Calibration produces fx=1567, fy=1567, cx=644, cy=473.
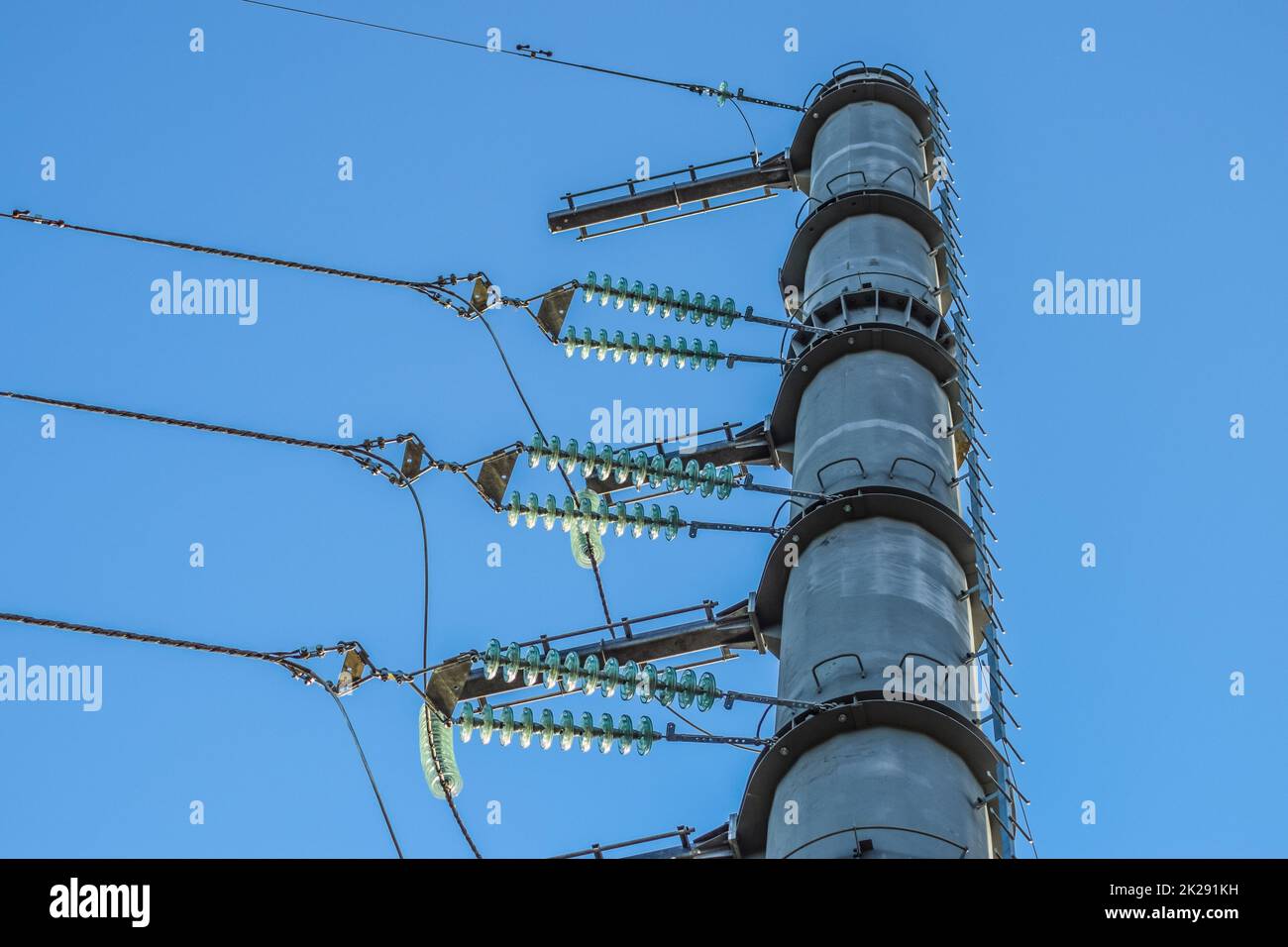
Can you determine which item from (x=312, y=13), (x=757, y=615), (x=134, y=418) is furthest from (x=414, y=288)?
(x=312, y=13)

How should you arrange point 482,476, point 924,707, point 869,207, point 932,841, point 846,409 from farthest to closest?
point 869,207 → point 482,476 → point 846,409 → point 924,707 → point 932,841

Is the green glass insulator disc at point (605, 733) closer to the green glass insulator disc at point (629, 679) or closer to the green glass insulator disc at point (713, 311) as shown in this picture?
the green glass insulator disc at point (629, 679)

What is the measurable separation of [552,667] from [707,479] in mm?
3513

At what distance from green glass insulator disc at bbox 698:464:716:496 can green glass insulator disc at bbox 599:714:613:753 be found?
13.0 ft

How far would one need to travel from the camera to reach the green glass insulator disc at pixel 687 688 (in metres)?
14.1

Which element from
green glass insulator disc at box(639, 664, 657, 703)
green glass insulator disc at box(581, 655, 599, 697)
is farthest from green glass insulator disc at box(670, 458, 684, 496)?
green glass insulator disc at box(639, 664, 657, 703)

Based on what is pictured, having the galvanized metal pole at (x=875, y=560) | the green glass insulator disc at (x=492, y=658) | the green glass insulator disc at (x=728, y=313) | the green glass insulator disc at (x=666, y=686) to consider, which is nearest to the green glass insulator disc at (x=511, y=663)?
the green glass insulator disc at (x=492, y=658)

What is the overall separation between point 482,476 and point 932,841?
8.76 meters

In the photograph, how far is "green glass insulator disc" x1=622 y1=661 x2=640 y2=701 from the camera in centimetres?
1457

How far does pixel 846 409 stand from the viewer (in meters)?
17.6

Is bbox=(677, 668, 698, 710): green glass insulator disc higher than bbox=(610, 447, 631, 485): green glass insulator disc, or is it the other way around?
bbox=(610, 447, 631, 485): green glass insulator disc

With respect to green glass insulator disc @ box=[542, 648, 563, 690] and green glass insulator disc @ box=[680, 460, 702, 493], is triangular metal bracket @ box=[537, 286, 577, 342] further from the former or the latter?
green glass insulator disc @ box=[542, 648, 563, 690]
